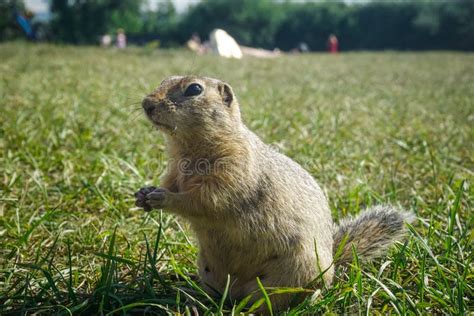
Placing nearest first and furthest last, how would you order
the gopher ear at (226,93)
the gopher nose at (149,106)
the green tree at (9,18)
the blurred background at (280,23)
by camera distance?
the gopher nose at (149,106), the gopher ear at (226,93), the green tree at (9,18), the blurred background at (280,23)

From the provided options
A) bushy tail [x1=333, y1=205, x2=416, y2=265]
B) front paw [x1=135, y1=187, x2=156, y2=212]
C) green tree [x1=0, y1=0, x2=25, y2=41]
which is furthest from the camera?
green tree [x1=0, y1=0, x2=25, y2=41]

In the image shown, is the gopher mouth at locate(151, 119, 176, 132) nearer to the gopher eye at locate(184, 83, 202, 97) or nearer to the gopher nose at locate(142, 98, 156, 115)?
the gopher nose at locate(142, 98, 156, 115)

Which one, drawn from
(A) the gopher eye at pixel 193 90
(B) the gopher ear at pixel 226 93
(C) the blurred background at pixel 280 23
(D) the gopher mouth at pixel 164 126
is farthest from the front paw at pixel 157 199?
(C) the blurred background at pixel 280 23

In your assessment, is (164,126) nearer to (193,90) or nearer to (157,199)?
(193,90)

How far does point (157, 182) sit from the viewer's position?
386 cm

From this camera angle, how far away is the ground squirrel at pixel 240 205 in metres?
2.30

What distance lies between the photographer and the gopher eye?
103 inches

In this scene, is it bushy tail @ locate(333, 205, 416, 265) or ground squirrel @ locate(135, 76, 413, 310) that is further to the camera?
bushy tail @ locate(333, 205, 416, 265)

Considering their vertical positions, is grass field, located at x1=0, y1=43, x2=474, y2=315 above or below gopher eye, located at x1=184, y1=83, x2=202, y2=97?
below

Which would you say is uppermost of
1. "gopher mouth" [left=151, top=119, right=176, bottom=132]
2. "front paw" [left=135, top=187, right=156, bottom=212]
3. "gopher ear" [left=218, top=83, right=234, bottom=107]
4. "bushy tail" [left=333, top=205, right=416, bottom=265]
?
"gopher ear" [left=218, top=83, right=234, bottom=107]

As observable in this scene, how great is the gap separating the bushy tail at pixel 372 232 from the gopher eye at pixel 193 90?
1199 mm

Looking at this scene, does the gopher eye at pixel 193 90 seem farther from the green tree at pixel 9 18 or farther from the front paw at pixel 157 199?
the green tree at pixel 9 18

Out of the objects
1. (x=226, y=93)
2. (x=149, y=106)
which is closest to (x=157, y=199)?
(x=149, y=106)

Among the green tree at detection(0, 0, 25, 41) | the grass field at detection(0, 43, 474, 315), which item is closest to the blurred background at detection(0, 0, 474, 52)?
the green tree at detection(0, 0, 25, 41)
